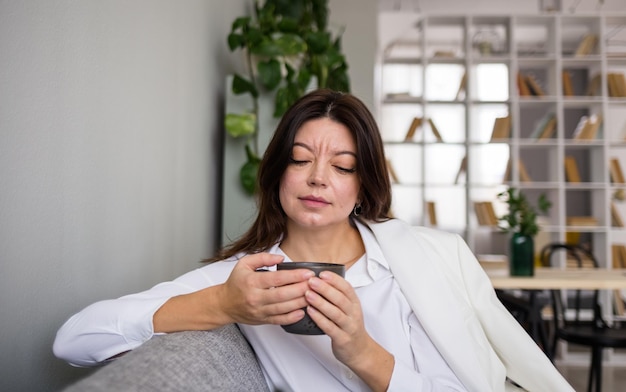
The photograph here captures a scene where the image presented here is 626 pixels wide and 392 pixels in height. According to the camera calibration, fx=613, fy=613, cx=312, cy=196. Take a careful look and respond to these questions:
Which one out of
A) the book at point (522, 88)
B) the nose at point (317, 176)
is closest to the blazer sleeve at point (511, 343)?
the nose at point (317, 176)

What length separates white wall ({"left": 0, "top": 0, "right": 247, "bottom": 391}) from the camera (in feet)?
3.41

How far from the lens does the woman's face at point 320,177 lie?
1.30m

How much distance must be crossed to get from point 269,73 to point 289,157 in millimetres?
1667

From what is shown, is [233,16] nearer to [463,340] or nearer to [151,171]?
[151,171]

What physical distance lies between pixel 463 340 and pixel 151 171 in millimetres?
1093

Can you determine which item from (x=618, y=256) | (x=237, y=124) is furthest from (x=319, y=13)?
(x=618, y=256)

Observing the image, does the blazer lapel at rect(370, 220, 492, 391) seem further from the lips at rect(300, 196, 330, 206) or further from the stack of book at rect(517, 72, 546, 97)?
the stack of book at rect(517, 72, 546, 97)

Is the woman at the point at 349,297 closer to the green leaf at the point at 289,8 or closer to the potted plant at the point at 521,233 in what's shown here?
the potted plant at the point at 521,233

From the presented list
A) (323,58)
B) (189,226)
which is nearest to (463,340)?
(189,226)

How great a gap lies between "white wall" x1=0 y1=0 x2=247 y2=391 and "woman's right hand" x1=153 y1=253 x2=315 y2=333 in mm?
258

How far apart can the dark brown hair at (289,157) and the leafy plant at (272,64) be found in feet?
4.84

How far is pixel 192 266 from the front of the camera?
8.36 ft

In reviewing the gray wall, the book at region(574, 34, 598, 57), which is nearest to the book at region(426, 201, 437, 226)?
the book at region(574, 34, 598, 57)

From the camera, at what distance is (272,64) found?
9.63 ft
